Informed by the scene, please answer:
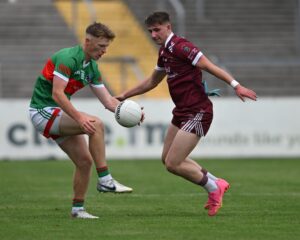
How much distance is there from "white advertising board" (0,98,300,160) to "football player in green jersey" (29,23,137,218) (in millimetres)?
11346

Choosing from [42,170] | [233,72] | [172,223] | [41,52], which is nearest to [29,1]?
[41,52]

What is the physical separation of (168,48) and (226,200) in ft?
8.55

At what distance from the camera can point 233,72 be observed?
2650 cm

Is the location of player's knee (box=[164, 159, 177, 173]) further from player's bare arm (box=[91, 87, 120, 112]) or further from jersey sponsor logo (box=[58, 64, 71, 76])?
jersey sponsor logo (box=[58, 64, 71, 76])

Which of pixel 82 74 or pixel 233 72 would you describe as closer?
pixel 82 74

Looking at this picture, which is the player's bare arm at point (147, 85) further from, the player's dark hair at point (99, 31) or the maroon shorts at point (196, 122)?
the player's dark hair at point (99, 31)

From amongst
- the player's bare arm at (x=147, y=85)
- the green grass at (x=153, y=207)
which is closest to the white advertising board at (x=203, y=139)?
the green grass at (x=153, y=207)

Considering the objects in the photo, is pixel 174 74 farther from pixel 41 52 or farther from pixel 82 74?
pixel 41 52

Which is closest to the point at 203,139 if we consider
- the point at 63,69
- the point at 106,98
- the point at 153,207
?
the point at 153,207

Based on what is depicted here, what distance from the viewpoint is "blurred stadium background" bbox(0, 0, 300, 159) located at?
22.5 meters

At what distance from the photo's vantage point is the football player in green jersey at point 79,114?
1040 centimetres

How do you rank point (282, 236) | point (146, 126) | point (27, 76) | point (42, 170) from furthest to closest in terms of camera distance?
point (27, 76)
point (146, 126)
point (42, 170)
point (282, 236)

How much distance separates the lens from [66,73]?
34.0 feet

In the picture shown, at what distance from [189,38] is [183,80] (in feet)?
56.8
